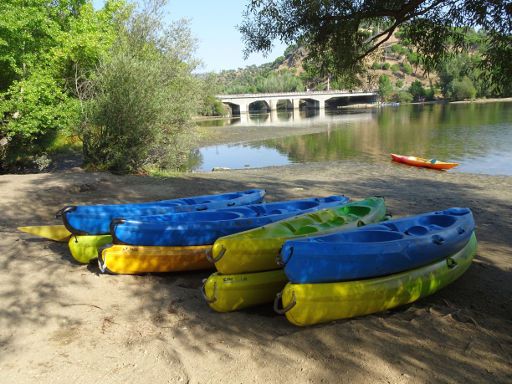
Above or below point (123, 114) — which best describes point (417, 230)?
below

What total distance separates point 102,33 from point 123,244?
47.7 ft

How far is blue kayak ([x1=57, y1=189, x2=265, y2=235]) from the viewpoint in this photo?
18.6ft

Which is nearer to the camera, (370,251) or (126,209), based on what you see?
(370,251)

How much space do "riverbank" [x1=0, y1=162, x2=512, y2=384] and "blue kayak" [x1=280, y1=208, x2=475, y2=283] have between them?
527 mm

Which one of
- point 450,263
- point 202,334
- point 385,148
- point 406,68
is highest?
point 406,68

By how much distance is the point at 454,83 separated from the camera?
8450 cm

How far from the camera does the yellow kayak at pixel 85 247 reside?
557 centimetres

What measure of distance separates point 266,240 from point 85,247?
2617mm

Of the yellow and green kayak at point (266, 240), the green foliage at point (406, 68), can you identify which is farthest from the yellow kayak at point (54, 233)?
the green foliage at point (406, 68)

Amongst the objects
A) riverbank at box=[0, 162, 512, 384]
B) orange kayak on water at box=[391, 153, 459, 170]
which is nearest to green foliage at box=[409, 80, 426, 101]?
orange kayak on water at box=[391, 153, 459, 170]

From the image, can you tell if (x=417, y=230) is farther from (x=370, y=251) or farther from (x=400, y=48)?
(x=400, y=48)

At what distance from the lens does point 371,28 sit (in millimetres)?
8469

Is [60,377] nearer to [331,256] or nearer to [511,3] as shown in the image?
[331,256]

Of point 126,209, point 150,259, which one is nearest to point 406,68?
point 126,209
